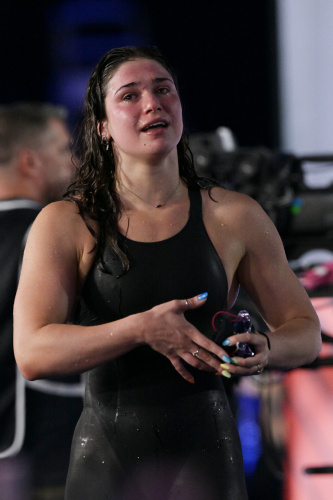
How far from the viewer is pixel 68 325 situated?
131 cm

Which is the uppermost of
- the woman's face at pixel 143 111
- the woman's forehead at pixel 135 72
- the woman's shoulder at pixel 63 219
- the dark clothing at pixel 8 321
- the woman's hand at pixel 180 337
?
the woman's forehead at pixel 135 72

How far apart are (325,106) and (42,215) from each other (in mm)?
6241

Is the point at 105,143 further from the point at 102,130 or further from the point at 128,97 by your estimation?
the point at 128,97

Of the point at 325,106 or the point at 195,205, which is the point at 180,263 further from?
the point at 325,106

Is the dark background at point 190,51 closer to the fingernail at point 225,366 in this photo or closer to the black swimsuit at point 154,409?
the black swimsuit at point 154,409

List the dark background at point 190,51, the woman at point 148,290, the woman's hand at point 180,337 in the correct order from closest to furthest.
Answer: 1. the woman's hand at point 180,337
2. the woman at point 148,290
3. the dark background at point 190,51

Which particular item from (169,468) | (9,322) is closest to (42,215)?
(169,468)

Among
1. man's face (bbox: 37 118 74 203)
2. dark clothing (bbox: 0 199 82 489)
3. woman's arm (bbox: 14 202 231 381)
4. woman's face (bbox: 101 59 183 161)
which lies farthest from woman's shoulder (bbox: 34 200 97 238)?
man's face (bbox: 37 118 74 203)

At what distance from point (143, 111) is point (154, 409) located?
1.88ft

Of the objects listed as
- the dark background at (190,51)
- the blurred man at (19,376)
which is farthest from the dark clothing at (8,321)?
the dark background at (190,51)

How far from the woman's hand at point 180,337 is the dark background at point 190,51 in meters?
6.25

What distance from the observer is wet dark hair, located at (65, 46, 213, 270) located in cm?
148

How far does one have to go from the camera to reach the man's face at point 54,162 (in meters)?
2.46

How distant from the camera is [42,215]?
1446mm
